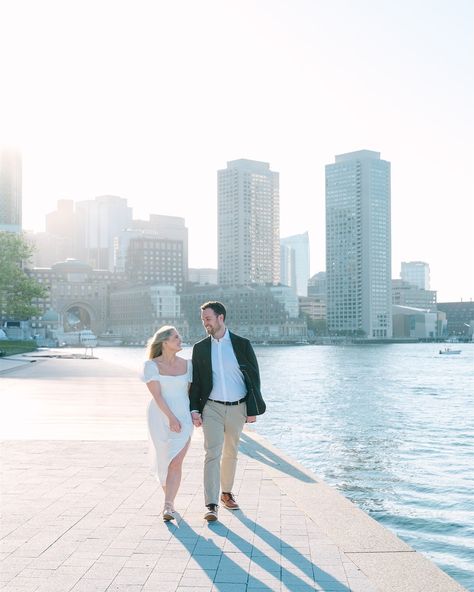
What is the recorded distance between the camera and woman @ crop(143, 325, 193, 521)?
8727mm

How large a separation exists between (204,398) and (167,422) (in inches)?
20.7

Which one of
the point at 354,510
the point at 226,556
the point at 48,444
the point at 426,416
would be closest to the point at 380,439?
the point at 426,416

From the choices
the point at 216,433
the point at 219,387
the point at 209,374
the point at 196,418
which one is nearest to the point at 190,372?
the point at 209,374

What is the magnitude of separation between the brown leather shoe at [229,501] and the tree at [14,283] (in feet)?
229

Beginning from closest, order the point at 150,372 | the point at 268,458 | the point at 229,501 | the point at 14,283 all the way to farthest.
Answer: the point at 150,372
the point at 229,501
the point at 268,458
the point at 14,283

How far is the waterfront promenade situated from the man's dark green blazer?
1.36 m

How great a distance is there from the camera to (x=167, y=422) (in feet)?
29.1

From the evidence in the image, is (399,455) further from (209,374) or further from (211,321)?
(211,321)

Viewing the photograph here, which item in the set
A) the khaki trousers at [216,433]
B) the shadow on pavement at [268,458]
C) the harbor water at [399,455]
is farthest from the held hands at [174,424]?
the harbor water at [399,455]

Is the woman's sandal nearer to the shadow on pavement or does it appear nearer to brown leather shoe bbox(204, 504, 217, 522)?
brown leather shoe bbox(204, 504, 217, 522)

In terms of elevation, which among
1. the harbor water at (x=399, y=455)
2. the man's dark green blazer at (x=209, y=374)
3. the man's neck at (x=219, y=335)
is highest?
the man's neck at (x=219, y=335)

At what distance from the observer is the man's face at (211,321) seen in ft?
29.3

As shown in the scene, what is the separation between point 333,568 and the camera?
23.1 feet

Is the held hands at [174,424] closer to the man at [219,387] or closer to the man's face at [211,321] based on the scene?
the man at [219,387]
